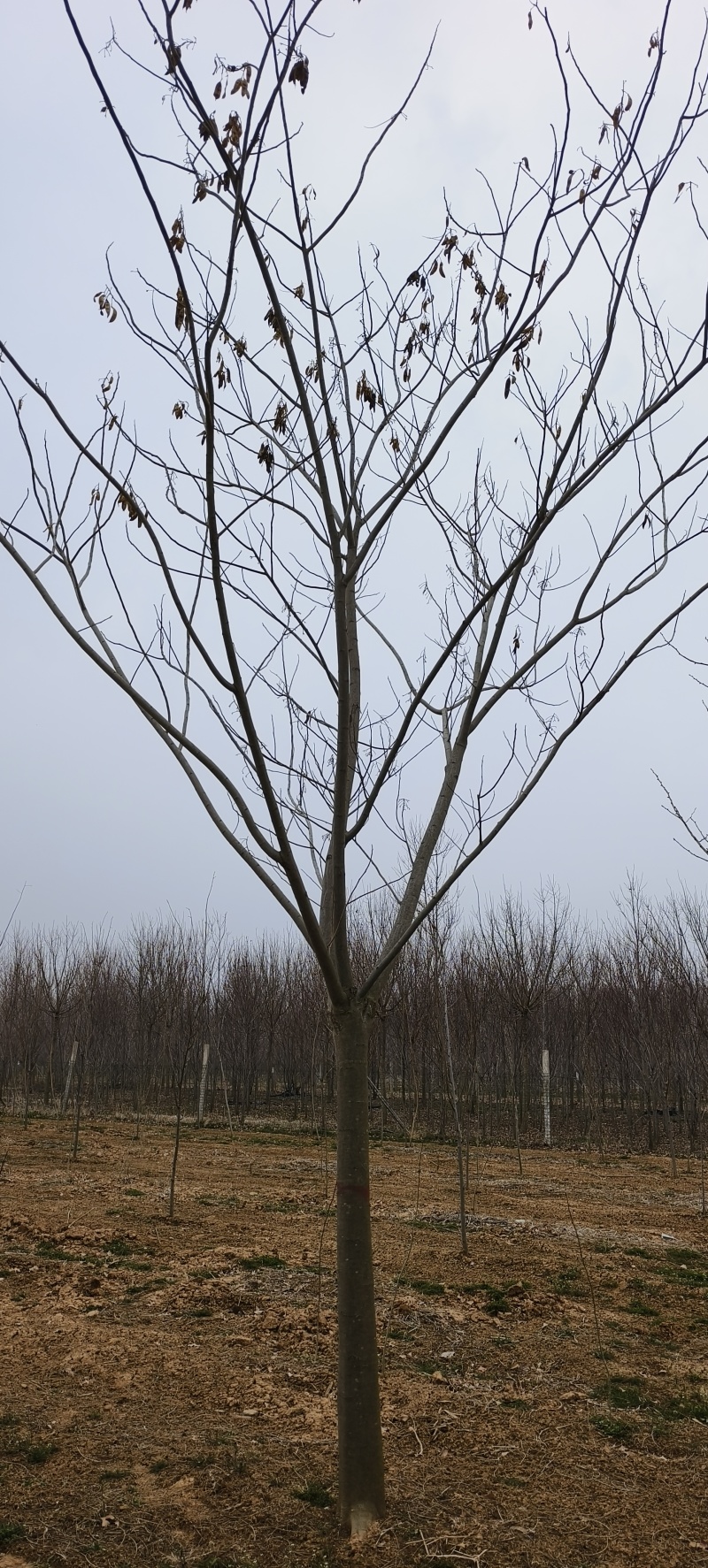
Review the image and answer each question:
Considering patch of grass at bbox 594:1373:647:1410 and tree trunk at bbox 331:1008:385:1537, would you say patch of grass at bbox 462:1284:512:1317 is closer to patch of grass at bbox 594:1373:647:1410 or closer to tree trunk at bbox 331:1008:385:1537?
patch of grass at bbox 594:1373:647:1410

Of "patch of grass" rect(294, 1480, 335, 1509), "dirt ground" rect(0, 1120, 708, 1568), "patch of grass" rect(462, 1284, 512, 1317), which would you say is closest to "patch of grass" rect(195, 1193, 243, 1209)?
"dirt ground" rect(0, 1120, 708, 1568)

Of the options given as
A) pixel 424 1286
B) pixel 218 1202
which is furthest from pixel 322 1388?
pixel 218 1202

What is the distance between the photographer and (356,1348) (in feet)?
7.51

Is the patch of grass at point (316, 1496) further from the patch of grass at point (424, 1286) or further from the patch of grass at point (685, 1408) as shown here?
the patch of grass at point (424, 1286)

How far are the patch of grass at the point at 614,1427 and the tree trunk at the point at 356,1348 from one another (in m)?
1.07

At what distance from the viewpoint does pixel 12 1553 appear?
229cm

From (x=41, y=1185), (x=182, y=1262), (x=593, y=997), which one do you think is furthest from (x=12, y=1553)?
(x=593, y=997)

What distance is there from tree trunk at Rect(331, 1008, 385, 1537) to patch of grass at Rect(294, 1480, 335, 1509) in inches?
7.9

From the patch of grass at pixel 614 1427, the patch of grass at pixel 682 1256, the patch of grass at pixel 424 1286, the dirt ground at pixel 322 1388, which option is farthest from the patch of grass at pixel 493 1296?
the patch of grass at pixel 682 1256

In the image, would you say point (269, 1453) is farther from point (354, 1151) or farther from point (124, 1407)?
point (354, 1151)

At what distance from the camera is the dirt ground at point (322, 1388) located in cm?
240

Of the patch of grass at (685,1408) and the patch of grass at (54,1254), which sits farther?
the patch of grass at (54,1254)

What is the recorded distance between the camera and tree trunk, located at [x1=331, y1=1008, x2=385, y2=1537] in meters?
2.29

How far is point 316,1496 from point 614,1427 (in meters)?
1.08
